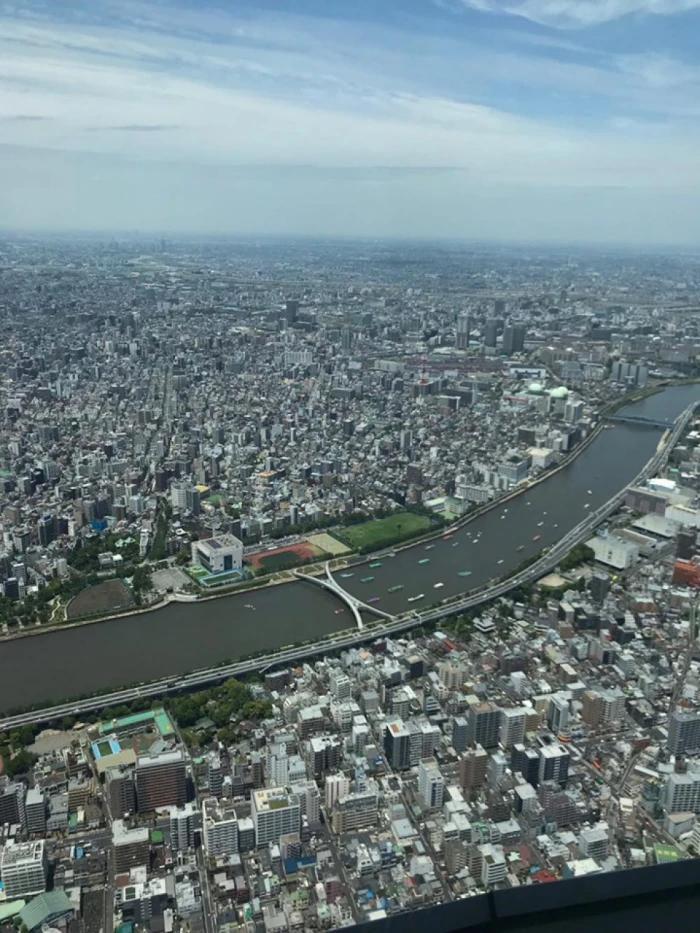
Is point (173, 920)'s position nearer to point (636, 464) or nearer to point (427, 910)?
point (427, 910)

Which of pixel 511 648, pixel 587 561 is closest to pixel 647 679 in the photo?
pixel 511 648

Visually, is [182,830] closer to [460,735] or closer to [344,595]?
[460,735]

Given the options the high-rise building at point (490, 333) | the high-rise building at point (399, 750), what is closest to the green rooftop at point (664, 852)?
the high-rise building at point (399, 750)

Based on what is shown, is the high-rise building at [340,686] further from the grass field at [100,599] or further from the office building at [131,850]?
the grass field at [100,599]

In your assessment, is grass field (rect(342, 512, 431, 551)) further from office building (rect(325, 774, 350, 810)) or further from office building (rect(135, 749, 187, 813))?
office building (rect(135, 749, 187, 813))

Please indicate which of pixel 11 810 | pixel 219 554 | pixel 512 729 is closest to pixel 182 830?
pixel 11 810
